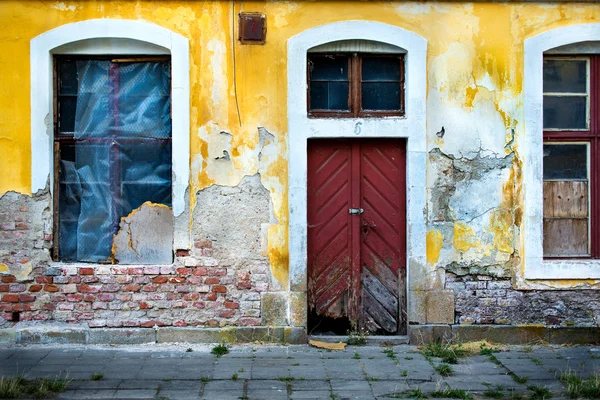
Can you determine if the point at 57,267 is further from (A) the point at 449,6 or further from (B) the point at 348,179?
(A) the point at 449,6

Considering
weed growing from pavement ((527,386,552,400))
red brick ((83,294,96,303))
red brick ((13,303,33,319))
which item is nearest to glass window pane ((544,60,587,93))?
weed growing from pavement ((527,386,552,400))

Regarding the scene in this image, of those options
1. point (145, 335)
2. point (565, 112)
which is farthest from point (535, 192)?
point (145, 335)

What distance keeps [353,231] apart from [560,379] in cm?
247

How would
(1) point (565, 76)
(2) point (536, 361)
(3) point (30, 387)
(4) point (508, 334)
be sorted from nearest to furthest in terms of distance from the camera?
(3) point (30, 387)
(2) point (536, 361)
(4) point (508, 334)
(1) point (565, 76)

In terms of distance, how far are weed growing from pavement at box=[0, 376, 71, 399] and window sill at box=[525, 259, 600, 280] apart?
15.3 ft

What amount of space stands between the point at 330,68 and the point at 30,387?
421 cm

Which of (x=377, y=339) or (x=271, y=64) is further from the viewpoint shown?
(x=377, y=339)

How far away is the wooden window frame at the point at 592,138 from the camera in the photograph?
7516 millimetres

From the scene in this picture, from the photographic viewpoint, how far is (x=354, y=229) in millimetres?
7438

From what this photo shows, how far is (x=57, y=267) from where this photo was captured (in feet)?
23.6

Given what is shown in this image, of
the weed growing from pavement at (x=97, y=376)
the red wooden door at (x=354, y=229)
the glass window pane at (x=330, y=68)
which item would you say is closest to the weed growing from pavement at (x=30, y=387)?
the weed growing from pavement at (x=97, y=376)

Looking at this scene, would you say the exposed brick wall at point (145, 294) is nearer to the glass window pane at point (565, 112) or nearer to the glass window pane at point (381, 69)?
the glass window pane at point (381, 69)

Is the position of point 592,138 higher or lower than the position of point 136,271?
higher

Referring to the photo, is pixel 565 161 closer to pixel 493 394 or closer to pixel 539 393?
pixel 539 393
